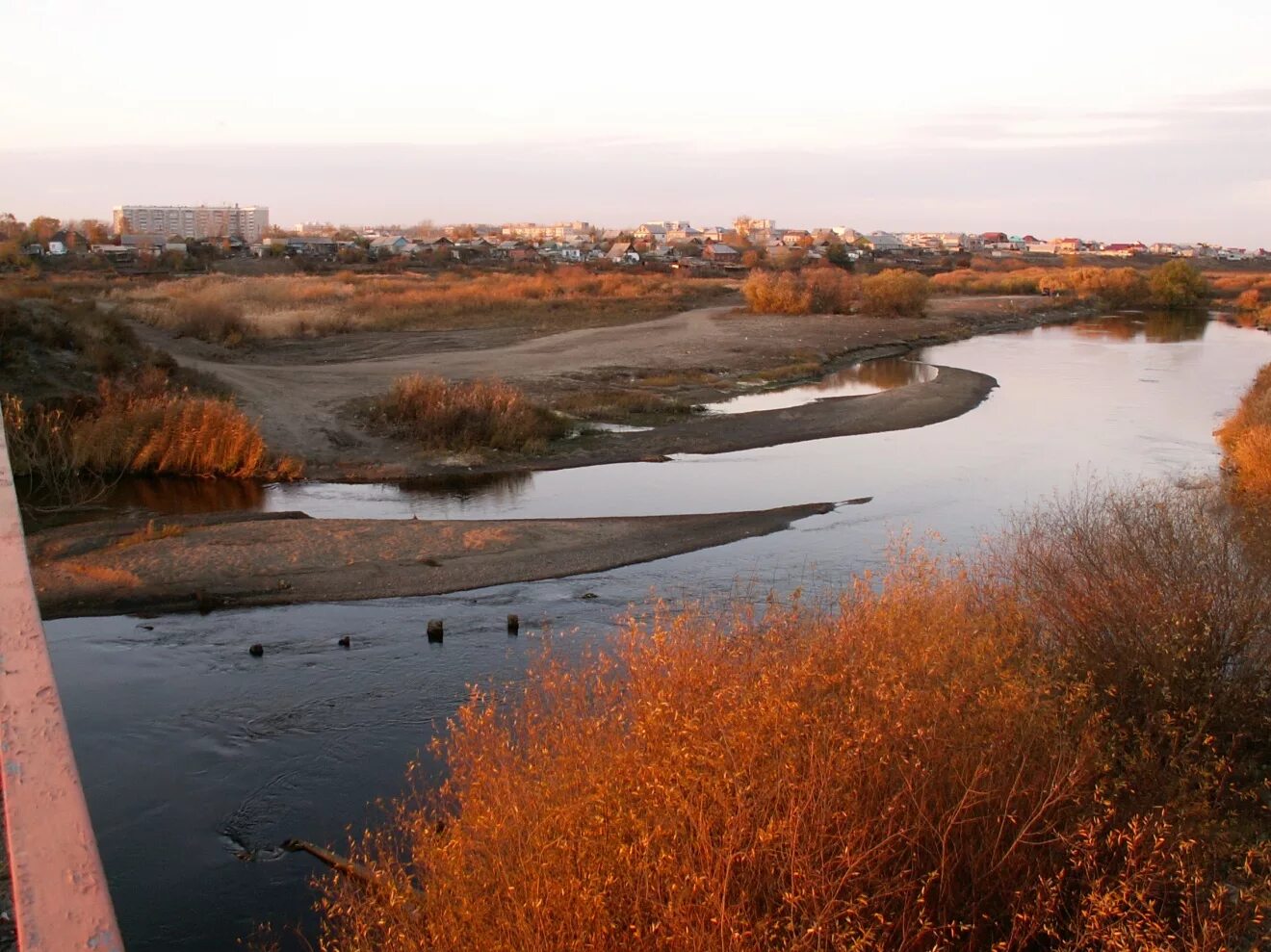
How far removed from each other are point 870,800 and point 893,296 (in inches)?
2108

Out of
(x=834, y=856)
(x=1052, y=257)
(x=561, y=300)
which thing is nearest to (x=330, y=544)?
(x=834, y=856)

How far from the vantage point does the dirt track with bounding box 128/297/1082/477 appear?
2334 cm

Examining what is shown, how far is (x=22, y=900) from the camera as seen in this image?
117 inches

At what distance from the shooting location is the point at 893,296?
56.2m

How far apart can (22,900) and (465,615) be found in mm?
10565

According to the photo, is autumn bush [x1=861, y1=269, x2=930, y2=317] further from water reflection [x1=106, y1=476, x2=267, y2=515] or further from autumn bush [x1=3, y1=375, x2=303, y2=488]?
water reflection [x1=106, y1=476, x2=267, y2=515]

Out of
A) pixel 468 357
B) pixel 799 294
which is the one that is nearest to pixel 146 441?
pixel 468 357

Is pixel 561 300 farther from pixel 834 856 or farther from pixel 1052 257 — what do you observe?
pixel 1052 257

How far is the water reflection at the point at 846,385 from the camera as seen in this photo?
3125 centimetres

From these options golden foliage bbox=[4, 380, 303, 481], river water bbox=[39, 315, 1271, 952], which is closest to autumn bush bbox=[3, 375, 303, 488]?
golden foliage bbox=[4, 380, 303, 481]

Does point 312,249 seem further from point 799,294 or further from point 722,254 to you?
point 799,294

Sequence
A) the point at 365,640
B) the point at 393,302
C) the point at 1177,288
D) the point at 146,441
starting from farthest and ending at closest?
the point at 1177,288, the point at 393,302, the point at 146,441, the point at 365,640

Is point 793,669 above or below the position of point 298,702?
above

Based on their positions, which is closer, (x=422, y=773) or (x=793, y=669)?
(x=793, y=669)
